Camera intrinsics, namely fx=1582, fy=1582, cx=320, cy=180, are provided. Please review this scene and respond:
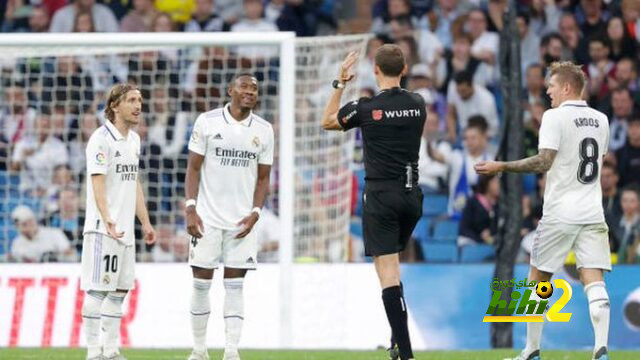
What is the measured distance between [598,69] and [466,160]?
2.29 metres

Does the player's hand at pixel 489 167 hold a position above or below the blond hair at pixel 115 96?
below

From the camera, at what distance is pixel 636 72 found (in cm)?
1920

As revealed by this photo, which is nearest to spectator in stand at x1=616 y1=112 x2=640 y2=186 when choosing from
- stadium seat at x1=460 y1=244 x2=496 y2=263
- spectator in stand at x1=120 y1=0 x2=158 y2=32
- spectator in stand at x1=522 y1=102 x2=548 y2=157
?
spectator in stand at x1=522 y1=102 x2=548 y2=157

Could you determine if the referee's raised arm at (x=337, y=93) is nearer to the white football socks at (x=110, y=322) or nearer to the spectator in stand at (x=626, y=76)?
the white football socks at (x=110, y=322)

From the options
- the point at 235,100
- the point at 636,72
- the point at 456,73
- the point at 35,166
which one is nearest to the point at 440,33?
the point at 456,73

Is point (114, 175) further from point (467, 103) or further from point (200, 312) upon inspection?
point (467, 103)

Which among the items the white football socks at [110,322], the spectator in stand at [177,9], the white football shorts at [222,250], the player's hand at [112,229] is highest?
the spectator in stand at [177,9]

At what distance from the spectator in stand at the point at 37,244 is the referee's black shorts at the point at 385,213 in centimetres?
689

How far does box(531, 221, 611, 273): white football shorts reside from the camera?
10953 mm

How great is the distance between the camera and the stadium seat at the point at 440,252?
1725 cm

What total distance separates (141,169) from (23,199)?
4.44ft

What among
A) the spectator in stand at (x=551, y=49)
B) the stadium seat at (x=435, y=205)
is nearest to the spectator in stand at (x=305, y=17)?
the spectator in stand at (x=551, y=49)

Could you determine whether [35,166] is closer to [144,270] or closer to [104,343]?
[144,270]

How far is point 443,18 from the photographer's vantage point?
20.1 m
